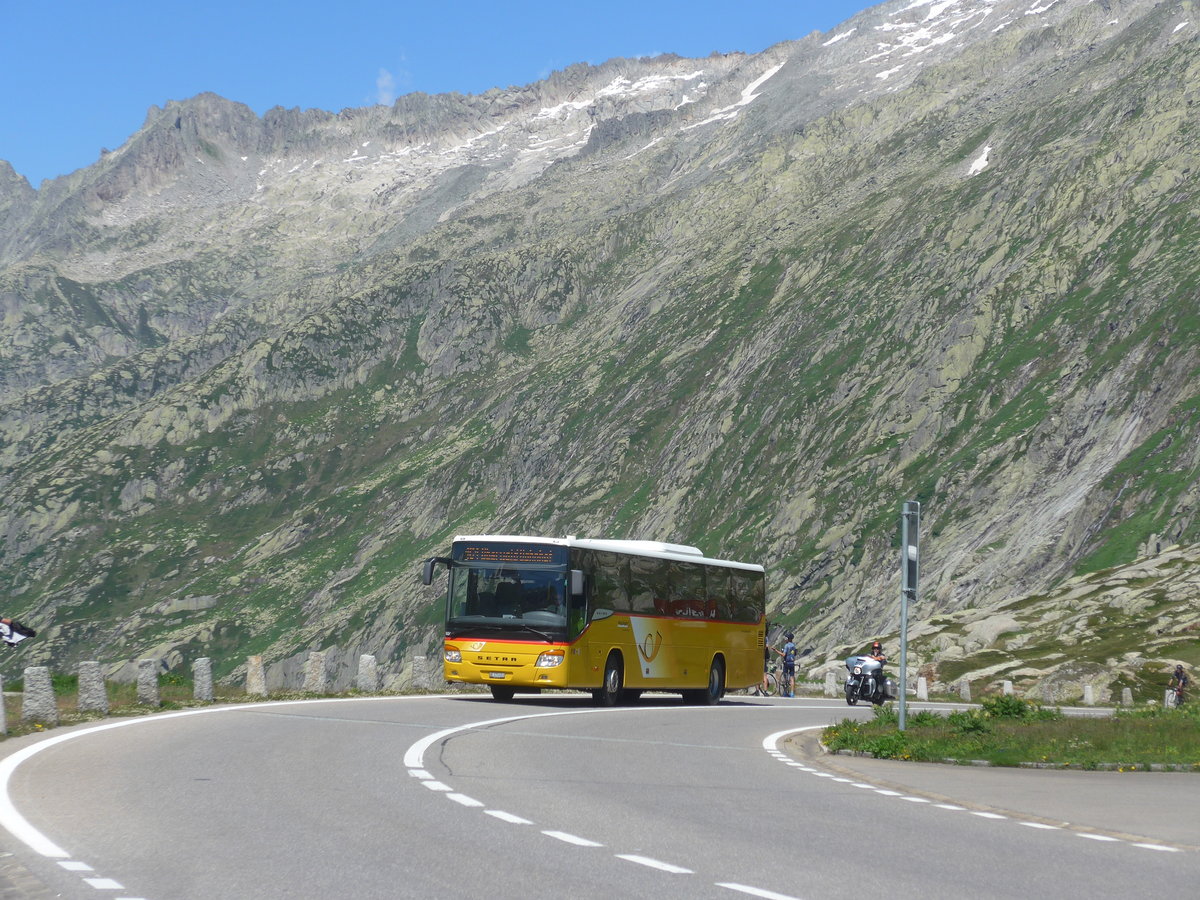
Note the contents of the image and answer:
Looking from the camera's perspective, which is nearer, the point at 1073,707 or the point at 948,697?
the point at 1073,707

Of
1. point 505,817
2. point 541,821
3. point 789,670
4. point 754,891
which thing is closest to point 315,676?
point 789,670

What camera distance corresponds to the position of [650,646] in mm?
33688

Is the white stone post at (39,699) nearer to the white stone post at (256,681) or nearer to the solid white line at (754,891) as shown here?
the white stone post at (256,681)

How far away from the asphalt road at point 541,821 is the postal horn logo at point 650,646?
37.2 feet

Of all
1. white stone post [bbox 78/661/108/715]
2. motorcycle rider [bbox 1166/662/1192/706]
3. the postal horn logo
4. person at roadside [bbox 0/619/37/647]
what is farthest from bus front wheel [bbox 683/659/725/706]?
person at roadside [bbox 0/619/37/647]

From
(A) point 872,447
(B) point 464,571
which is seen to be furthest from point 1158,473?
(B) point 464,571

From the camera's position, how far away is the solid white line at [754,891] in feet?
28.7

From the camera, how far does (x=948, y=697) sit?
166ft

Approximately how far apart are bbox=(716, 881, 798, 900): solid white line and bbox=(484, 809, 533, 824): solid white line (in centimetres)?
313

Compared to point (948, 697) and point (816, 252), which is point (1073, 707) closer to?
point (948, 697)

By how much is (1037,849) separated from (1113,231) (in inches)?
5108

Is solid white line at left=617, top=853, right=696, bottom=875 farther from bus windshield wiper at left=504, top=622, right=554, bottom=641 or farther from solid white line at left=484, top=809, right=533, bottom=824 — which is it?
bus windshield wiper at left=504, top=622, right=554, bottom=641

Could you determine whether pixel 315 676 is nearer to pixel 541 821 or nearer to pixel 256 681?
pixel 256 681

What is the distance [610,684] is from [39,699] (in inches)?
566
